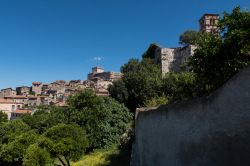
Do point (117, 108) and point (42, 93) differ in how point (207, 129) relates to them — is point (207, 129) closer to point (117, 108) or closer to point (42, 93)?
point (117, 108)

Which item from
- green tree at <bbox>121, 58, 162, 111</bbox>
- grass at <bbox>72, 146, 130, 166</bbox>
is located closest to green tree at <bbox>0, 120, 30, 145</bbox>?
grass at <bbox>72, 146, 130, 166</bbox>

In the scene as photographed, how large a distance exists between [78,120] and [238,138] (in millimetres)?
22502

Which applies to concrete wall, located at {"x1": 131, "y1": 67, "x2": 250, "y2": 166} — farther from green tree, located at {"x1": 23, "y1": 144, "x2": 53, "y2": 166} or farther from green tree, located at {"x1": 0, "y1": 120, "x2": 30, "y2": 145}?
green tree, located at {"x1": 0, "y1": 120, "x2": 30, "y2": 145}

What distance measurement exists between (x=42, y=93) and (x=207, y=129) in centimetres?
11740

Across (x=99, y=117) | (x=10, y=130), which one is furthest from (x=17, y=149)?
(x=10, y=130)

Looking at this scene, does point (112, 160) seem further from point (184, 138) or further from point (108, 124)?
point (184, 138)

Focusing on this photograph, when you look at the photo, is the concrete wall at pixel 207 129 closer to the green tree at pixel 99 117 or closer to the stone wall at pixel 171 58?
the green tree at pixel 99 117

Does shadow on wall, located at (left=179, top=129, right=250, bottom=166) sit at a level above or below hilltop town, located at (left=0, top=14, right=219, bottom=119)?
below

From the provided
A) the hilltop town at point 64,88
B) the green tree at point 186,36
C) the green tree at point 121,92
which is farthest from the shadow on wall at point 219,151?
the green tree at point 186,36

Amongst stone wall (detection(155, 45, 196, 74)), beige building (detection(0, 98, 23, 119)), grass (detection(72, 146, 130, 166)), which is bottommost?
grass (detection(72, 146, 130, 166))

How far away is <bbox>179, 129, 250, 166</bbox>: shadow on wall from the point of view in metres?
7.49

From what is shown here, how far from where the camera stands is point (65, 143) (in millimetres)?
21047

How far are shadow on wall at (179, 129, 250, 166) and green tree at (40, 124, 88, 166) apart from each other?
12.4 meters

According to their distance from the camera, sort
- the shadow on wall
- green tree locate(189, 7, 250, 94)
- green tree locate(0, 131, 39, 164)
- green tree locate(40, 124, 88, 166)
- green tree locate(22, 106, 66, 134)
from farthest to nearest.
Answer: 1. green tree locate(22, 106, 66, 134)
2. green tree locate(0, 131, 39, 164)
3. green tree locate(40, 124, 88, 166)
4. green tree locate(189, 7, 250, 94)
5. the shadow on wall
